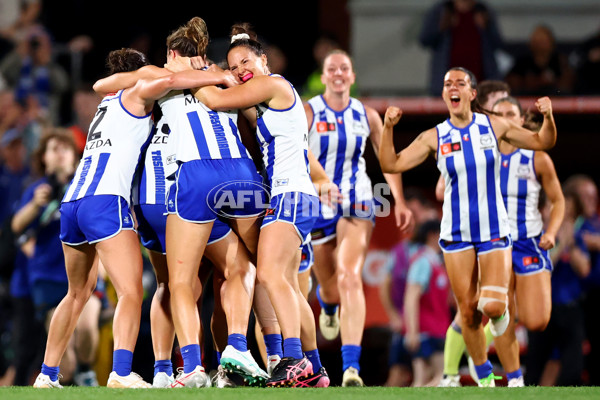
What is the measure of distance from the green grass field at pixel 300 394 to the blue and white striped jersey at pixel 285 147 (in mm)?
1446

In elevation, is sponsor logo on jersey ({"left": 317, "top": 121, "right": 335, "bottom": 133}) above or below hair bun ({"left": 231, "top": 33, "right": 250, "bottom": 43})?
below

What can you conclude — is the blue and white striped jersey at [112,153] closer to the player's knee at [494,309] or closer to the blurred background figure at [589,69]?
the player's knee at [494,309]

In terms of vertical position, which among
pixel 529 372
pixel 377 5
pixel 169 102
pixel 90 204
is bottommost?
pixel 529 372

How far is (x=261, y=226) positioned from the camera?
22.6 ft

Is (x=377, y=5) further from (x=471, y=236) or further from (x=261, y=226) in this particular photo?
(x=261, y=226)

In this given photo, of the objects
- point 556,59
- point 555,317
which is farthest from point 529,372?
point 556,59

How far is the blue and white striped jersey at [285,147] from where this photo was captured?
6.82 m

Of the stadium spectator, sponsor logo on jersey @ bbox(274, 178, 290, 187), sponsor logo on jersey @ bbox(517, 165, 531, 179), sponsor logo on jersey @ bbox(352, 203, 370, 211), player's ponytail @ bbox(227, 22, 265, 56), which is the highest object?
player's ponytail @ bbox(227, 22, 265, 56)

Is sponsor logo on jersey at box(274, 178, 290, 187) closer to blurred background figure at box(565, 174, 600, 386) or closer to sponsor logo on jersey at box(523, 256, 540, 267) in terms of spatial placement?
sponsor logo on jersey at box(523, 256, 540, 267)

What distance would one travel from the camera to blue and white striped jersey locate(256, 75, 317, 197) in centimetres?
682

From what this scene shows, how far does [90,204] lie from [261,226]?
1208mm

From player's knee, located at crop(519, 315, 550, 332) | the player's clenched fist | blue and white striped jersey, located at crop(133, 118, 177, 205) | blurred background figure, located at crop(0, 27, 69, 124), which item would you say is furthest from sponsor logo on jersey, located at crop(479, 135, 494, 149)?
blurred background figure, located at crop(0, 27, 69, 124)

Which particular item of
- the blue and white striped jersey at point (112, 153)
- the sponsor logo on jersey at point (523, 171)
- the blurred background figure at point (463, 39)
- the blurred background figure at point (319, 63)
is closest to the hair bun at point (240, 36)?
the blue and white striped jersey at point (112, 153)

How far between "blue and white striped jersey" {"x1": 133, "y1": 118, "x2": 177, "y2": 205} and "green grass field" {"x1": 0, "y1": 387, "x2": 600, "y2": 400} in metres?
1.46
